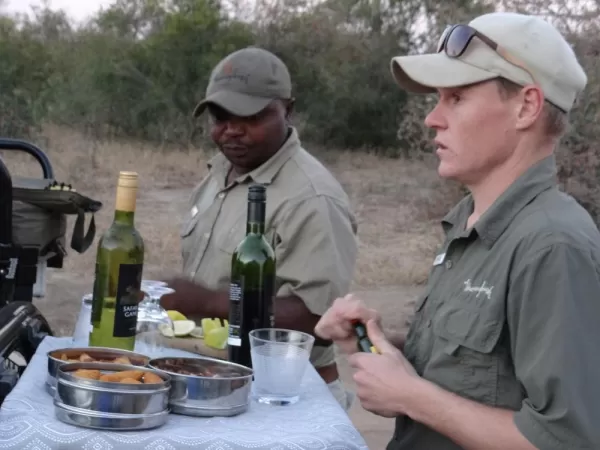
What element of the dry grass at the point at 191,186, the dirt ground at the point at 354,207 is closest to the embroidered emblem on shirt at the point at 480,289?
the dirt ground at the point at 354,207

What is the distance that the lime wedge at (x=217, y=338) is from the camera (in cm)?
254

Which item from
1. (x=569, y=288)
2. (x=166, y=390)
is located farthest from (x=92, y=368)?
(x=569, y=288)

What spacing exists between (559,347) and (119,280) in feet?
3.26

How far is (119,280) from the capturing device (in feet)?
7.62

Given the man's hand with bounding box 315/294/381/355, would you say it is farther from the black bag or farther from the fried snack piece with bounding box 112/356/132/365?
the black bag

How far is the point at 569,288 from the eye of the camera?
6.35 feet

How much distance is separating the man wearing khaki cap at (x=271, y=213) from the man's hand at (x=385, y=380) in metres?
0.93

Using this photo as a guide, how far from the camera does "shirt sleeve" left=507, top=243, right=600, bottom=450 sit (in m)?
1.91

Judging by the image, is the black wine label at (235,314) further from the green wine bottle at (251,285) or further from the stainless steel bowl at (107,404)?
the stainless steel bowl at (107,404)

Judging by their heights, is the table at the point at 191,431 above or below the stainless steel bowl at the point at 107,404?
below

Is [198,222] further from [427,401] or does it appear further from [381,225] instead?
[381,225]

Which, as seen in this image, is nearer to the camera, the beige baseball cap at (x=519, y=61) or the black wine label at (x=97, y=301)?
the beige baseball cap at (x=519, y=61)

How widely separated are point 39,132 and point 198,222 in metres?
18.0

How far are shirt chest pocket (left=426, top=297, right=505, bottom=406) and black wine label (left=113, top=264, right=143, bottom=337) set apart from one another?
682 mm
